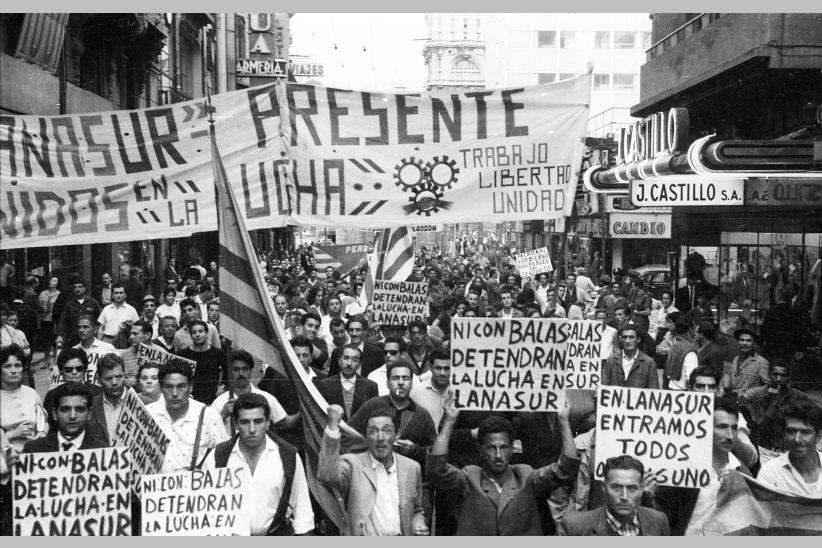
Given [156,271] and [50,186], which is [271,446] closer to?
[50,186]

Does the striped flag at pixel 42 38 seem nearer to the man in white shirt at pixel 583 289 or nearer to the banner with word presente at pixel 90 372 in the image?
the banner with word presente at pixel 90 372

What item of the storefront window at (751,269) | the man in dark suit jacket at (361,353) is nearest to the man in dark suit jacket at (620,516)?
the man in dark suit jacket at (361,353)

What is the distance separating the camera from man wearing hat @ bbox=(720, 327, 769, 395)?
1006 centimetres

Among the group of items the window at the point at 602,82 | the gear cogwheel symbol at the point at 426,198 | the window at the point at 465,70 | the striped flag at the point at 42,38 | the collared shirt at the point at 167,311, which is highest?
the window at the point at 465,70

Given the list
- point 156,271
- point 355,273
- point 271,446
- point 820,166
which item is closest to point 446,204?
point 271,446

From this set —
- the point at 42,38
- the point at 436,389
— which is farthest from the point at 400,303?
the point at 42,38

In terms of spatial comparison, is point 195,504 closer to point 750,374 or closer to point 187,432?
point 187,432

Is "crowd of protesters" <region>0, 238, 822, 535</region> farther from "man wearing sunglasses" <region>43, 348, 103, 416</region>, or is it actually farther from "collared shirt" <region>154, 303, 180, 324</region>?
"collared shirt" <region>154, 303, 180, 324</region>

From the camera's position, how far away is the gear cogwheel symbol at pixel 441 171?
8117 mm

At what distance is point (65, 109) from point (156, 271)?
11238mm

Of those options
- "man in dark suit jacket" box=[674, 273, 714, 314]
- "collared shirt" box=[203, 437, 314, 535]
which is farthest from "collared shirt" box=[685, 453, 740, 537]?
"man in dark suit jacket" box=[674, 273, 714, 314]

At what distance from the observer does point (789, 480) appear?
20.9 ft

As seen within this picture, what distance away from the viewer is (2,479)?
6.02 m

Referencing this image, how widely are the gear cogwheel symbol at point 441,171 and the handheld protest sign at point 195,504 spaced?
3160 millimetres
